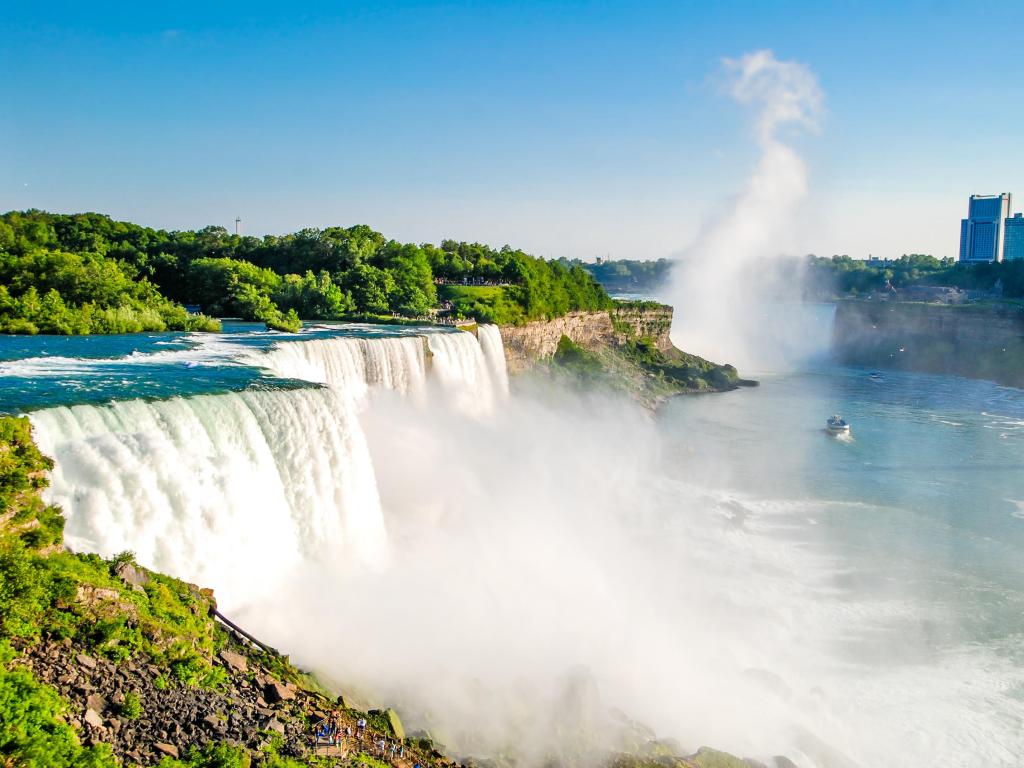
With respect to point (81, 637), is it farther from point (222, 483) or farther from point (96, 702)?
point (222, 483)

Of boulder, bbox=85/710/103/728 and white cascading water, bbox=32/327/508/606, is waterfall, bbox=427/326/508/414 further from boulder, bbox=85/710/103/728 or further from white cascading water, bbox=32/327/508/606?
boulder, bbox=85/710/103/728

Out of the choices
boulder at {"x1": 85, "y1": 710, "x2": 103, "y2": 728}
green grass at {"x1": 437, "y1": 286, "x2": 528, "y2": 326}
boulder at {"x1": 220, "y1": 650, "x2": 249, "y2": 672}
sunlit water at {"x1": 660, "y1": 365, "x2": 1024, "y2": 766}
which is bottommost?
sunlit water at {"x1": 660, "y1": 365, "x2": 1024, "y2": 766}

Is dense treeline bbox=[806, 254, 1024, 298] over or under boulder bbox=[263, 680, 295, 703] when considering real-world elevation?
over

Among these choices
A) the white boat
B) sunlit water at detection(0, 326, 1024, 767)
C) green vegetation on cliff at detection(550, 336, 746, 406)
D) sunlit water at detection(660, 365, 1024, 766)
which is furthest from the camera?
green vegetation on cliff at detection(550, 336, 746, 406)

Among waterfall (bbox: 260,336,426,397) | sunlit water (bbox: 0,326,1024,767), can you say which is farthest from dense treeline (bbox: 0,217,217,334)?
waterfall (bbox: 260,336,426,397)

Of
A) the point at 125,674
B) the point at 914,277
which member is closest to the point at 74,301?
the point at 125,674

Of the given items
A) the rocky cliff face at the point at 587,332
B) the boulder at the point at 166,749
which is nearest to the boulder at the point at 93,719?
the boulder at the point at 166,749

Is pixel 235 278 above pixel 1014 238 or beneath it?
beneath

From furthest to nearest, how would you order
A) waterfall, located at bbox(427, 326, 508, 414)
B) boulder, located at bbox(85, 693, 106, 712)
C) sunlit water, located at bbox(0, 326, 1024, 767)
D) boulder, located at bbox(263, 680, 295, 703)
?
waterfall, located at bbox(427, 326, 508, 414) < sunlit water, located at bbox(0, 326, 1024, 767) < boulder, located at bbox(263, 680, 295, 703) < boulder, located at bbox(85, 693, 106, 712)
